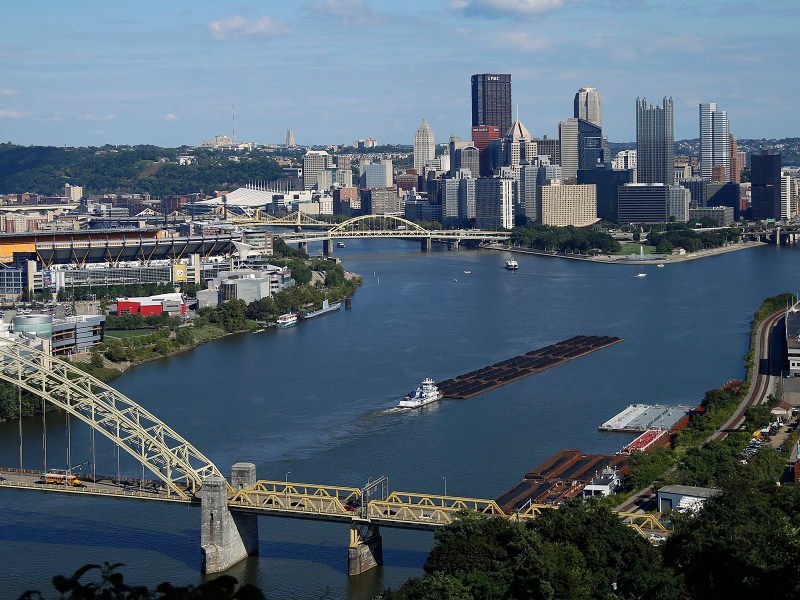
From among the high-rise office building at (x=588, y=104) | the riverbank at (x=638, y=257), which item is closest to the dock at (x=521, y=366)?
the riverbank at (x=638, y=257)

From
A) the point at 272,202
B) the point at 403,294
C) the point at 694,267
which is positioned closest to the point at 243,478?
the point at 403,294

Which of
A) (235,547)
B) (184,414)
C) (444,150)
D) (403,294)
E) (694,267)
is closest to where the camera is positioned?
(235,547)

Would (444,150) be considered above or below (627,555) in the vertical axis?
above

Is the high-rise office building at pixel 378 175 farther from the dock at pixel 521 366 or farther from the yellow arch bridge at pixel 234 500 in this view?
the yellow arch bridge at pixel 234 500

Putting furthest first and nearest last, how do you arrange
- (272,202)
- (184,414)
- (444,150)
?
1. (444,150)
2. (272,202)
3. (184,414)

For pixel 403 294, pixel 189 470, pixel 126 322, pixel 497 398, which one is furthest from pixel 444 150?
pixel 189 470

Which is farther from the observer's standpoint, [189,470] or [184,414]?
[184,414]

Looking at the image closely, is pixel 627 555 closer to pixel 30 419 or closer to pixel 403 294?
pixel 30 419
